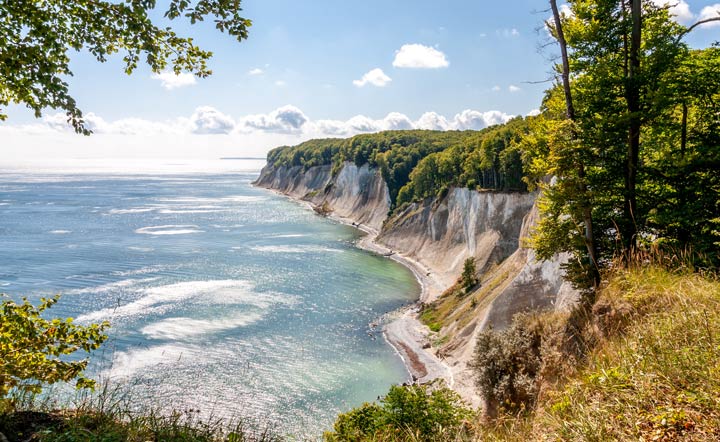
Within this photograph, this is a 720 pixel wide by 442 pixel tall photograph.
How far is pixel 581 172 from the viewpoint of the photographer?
50.0 ft

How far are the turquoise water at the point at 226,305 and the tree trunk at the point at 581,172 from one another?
43.9 feet

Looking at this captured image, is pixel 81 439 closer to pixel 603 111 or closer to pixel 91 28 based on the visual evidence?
pixel 91 28

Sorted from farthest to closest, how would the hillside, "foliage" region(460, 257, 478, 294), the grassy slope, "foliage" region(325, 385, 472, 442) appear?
1. "foliage" region(460, 257, 478, 294)
2. the hillside
3. "foliage" region(325, 385, 472, 442)
4. the grassy slope

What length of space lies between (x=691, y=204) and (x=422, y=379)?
1005 inches

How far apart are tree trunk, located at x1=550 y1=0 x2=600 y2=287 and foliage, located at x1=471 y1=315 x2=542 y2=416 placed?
140 inches

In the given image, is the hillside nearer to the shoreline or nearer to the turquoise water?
the shoreline

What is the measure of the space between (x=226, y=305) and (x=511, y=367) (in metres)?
39.8

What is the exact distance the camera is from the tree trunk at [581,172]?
14942mm

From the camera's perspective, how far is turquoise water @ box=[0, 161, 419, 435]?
109 feet


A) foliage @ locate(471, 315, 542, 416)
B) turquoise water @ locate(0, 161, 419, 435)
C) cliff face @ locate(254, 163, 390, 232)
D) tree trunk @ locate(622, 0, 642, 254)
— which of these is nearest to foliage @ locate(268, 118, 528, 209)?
cliff face @ locate(254, 163, 390, 232)

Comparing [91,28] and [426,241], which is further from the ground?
[91,28]

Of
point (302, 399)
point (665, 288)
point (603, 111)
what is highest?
point (603, 111)

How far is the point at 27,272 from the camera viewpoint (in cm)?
5972

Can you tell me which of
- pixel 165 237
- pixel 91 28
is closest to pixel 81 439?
pixel 91 28
